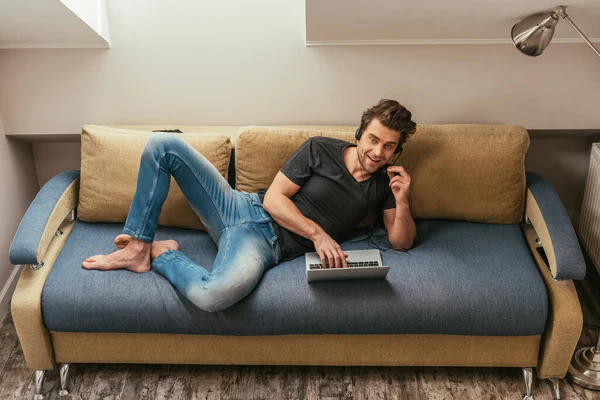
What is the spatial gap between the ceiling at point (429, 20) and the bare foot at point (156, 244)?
104 centimetres

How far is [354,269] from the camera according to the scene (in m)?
2.09

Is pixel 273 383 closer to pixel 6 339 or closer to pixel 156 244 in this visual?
pixel 156 244

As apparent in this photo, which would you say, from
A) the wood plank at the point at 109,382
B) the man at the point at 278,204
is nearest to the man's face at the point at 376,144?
the man at the point at 278,204

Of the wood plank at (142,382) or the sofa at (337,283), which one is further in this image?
the wood plank at (142,382)

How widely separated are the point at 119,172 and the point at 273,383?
104 cm

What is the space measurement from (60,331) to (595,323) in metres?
2.19

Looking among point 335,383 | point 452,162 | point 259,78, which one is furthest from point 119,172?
point 452,162

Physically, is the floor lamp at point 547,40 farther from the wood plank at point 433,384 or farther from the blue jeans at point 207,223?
the blue jeans at point 207,223

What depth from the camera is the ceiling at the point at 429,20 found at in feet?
7.10

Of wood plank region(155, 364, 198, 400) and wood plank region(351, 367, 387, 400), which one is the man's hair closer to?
wood plank region(351, 367, 387, 400)

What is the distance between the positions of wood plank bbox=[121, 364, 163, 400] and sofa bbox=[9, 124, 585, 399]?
0.10 m

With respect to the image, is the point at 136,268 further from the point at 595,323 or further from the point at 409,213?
the point at 595,323

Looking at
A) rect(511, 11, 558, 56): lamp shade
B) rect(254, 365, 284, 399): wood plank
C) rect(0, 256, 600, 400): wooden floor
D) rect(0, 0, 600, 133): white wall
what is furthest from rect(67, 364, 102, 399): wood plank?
rect(511, 11, 558, 56): lamp shade

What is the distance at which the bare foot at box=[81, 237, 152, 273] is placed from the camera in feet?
7.26
